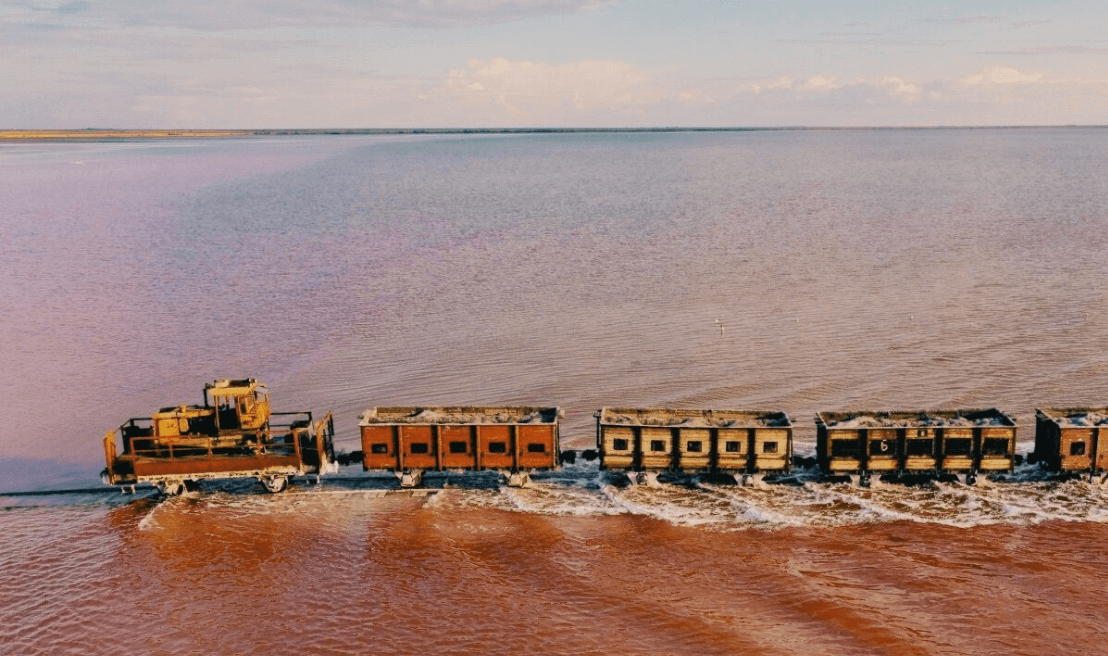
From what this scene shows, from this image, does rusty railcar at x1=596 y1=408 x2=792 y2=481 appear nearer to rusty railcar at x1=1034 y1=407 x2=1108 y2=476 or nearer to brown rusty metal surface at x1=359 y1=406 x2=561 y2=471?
brown rusty metal surface at x1=359 y1=406 x2=561 y2=471

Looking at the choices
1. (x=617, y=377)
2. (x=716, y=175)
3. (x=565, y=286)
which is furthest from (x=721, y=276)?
(x=716, y=175)

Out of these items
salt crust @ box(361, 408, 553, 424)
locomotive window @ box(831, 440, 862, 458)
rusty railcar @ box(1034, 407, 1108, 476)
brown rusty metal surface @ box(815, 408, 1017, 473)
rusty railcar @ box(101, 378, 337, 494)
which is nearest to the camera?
rusty railcar @ box(1034, 407, 1108, 476)

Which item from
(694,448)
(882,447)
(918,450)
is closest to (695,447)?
(694,448)

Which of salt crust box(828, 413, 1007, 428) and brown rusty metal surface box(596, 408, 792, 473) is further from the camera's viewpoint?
salt crust box(828, 413, 1007, 428)

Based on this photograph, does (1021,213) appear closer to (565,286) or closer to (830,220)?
(830,220)

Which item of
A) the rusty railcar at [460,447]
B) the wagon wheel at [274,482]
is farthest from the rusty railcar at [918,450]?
the wagon wheel at [274,482]

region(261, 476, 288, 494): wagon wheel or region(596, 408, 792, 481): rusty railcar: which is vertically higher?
region(596, 408, 792, 481): rusty railcar

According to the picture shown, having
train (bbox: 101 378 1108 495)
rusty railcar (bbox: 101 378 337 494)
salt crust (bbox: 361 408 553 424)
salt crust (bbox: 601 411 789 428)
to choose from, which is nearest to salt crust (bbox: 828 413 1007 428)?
train (bbox: 101 378 1108 495)
